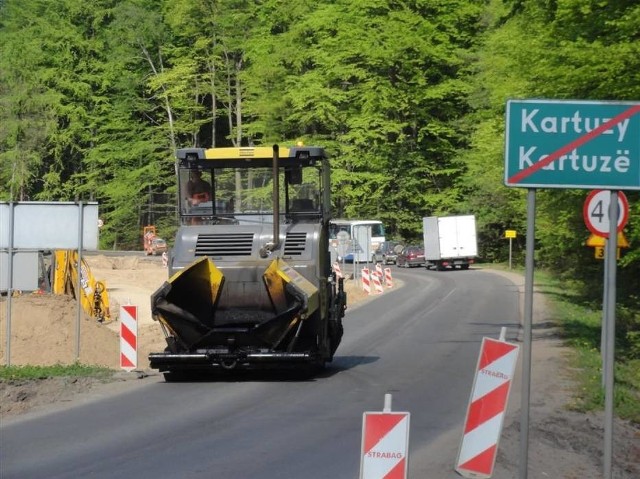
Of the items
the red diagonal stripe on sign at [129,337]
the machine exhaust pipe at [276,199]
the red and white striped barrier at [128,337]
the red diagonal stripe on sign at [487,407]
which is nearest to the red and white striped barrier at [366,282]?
the red and white striped barrier at [128,337]

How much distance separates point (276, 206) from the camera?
59.9ft

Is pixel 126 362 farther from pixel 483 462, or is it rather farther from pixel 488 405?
pixel 488 405

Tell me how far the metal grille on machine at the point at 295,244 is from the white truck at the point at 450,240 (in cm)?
4856

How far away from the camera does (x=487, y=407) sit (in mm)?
9328

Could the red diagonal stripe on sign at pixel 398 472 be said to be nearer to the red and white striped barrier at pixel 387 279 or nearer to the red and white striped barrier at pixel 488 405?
the red and white striped barrier at pixel 488 405

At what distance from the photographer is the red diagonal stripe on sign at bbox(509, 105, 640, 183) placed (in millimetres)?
8156

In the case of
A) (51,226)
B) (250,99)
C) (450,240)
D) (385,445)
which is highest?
(250,99)

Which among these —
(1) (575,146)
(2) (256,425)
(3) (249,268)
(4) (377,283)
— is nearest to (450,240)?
(4) (377,283)

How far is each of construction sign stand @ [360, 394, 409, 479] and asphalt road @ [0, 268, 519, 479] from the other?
2.98 meters

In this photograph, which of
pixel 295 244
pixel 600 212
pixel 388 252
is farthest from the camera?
pixel 388 252

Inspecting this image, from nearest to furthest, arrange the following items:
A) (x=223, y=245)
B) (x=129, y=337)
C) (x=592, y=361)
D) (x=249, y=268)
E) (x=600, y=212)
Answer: (x=600, y=212) → (x=249, y=268) → (x=223, y=245) → (x=129, y=337) → (x=592, y=361)

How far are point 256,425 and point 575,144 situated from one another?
6896mm

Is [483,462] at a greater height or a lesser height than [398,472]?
lesser

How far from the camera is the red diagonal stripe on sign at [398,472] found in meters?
7.70
